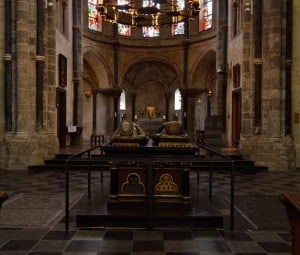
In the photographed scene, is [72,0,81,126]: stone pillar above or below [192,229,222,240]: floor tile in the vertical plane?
above

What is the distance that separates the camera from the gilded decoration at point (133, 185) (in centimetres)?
632

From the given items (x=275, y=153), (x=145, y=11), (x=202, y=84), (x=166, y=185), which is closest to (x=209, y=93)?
(x=202, y=84)

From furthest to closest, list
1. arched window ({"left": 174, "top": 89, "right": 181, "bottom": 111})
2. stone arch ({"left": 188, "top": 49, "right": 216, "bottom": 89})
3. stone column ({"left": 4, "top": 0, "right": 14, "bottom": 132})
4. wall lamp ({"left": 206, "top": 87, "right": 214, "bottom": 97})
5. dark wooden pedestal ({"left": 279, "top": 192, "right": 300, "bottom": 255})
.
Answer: arched window ({"left": 174, "top": 89, "right": 181, "bottom": 111}), wall lamp ({"left": 206, "top": 87, "right": 214, "bottom": 97}), stone arch ({"left": 188, "top": 49, "right": 216, "bottom": 89}), stone column ({"left": 4, "top": 0, "right": 14, "bottom": 132}), dark wooden pedestal ({"left": 279, "top": 192, "right": 300, "bottom": 255})

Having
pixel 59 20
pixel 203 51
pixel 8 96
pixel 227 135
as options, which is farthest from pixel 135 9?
pixel 203 51

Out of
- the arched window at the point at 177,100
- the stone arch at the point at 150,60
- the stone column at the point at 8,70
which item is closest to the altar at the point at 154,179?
the stone column at the point at 8,70

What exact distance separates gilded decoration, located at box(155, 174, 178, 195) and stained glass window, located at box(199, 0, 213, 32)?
21.6m

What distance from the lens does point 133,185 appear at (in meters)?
6.32

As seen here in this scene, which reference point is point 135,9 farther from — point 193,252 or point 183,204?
point 193,252

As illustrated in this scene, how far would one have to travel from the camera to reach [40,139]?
43.7ft

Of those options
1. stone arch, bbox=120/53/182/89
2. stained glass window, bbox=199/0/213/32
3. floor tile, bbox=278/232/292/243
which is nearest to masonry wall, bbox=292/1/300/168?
floor tile, bbox=278/232/292/243

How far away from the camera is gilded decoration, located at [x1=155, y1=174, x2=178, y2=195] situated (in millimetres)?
6309

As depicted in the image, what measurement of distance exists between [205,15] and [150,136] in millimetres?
20519

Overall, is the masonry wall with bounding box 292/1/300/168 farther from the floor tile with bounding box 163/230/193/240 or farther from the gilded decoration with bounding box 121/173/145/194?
the floor tile with bounding box 163/230/193/240

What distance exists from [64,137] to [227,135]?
25.7 ft
